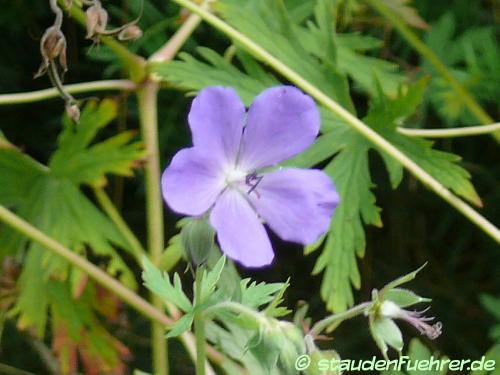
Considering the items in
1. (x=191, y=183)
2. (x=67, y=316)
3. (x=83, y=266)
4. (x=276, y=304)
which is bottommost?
(x=67, y=316)

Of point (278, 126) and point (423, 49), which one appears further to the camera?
point (423, 49)

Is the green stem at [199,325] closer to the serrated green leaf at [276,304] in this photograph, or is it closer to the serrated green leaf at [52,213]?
the serrated green leaf at [276,304]

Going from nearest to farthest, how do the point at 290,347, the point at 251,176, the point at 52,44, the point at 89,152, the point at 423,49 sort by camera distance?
the point at 290,347 < the point at 251,176 < the point at 52,44 < the point at 89,152 < the point at 423,49

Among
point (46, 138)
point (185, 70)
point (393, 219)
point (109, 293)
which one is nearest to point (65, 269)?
point (109, 293)

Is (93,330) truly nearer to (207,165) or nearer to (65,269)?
(65,269)

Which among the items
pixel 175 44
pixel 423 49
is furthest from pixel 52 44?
pixel 423 49

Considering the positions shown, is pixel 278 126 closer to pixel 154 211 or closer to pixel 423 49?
pixel 154 211

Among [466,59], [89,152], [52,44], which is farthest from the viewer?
[466,59]
